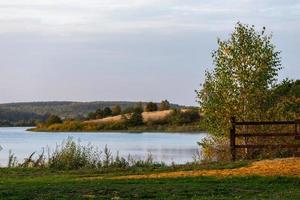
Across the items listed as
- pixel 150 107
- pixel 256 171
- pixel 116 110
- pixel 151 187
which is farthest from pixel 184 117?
pixel 151 187

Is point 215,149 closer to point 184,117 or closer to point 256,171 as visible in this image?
point 256,171

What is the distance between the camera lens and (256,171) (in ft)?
66.6

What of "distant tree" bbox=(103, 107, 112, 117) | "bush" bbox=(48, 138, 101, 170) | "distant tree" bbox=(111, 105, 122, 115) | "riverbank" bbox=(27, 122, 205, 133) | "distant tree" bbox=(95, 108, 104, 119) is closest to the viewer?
"bush" bbox=(48, 138, 101, 170)

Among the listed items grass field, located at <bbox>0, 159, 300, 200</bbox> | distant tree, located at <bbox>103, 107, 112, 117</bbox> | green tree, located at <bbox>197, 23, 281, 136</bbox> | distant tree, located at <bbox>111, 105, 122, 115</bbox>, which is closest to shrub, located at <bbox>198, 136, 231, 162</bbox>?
green tree, located at <bbox>197, 23, 281, 136</bbox>

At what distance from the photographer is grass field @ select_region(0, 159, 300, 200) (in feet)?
50.9

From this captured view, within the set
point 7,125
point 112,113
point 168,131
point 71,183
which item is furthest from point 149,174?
point 7,125

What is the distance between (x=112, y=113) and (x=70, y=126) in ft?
24.1

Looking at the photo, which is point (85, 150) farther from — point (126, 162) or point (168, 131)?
point (168, 131)

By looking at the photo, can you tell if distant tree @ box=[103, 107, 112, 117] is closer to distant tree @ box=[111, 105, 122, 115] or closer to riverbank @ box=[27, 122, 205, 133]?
distant tree @ box=[111, 105, 122, 115]

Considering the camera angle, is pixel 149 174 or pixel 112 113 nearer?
pixel 149 174

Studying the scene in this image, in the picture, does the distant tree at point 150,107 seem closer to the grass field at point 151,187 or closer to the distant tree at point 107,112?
the distant tree at point 107,112

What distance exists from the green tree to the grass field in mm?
8680

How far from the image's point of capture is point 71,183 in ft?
60.6

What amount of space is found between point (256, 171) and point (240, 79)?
875cm
